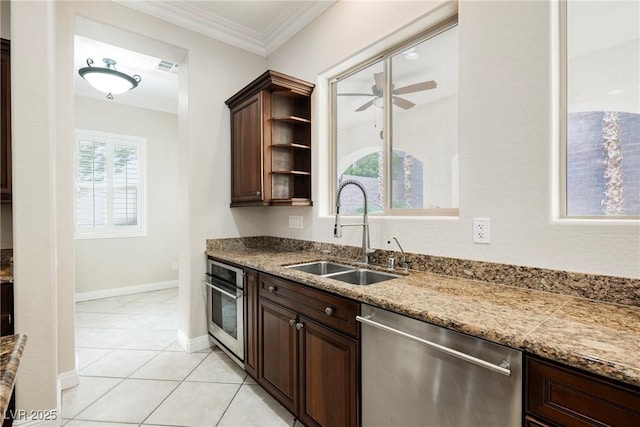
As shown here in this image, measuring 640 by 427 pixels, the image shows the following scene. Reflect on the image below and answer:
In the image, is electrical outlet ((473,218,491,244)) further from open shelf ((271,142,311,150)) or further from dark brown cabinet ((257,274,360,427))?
open shelf ((271,142,311,150))

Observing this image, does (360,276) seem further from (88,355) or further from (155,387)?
(88,355)

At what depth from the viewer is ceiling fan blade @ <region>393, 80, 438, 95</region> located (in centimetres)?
211

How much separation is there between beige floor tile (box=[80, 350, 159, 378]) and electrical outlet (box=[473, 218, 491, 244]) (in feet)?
8.80

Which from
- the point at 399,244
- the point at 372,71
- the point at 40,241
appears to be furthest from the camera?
the point at 372,71

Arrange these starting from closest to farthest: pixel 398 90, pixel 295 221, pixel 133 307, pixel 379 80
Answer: pixel 398 90 < pixel 379 80 < pixel 295 221 < pixel 133 307

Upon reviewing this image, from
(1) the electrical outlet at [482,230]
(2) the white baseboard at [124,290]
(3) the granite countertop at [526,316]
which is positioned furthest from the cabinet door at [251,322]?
(2) the white baseboard at [124,290]

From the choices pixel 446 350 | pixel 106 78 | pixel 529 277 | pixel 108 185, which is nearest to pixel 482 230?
pixel 529 277

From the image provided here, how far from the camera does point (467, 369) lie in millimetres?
1041

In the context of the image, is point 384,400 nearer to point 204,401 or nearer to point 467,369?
point 467,369

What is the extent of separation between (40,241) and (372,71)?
2442mm

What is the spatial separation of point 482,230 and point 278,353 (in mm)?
1377

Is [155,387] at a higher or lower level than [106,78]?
lower

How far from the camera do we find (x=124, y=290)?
4.64 m

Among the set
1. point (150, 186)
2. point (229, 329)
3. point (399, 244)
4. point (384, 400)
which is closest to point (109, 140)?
point (150, 186)
